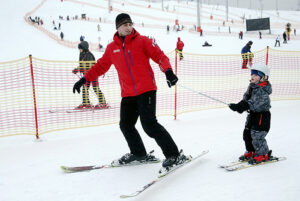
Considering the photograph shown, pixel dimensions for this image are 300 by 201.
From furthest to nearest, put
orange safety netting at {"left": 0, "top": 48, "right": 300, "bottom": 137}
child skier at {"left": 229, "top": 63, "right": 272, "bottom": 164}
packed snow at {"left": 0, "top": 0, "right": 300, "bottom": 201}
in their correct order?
orange safety netting at {"left": 0, "top": 48, "right": 300, "bottom": 137}
child skier at {"left": 229, "top": 63, "right": 272, "bottom": 164}
packed snow at {"left": 0, "top": 0, "right": 300, "bottom": 201}

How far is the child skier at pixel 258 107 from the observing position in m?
3.28

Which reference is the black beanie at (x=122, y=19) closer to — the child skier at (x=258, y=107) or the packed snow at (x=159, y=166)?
the child skier at (x=258, y=107)

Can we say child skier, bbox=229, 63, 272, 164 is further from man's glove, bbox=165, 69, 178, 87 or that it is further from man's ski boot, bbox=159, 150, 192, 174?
man's ski boot, bbox=159, 150, 192, 174

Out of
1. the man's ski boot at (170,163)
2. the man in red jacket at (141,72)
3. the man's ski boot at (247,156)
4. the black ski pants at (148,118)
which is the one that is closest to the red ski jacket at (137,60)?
the man in red jacket at (141,72)

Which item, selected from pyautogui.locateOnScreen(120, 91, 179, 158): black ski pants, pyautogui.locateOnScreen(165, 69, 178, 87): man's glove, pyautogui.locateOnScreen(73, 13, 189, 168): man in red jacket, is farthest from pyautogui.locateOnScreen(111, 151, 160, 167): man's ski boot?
pyautogui.locateOnScreen(165, 69, 178, 87): man's glove

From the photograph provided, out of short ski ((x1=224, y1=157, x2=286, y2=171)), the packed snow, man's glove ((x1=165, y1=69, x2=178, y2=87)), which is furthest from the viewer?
short ski ((x1=224, y1=157, x2=286, y2=171))

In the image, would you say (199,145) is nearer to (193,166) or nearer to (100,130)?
(193,166)

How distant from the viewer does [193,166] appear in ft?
11.8

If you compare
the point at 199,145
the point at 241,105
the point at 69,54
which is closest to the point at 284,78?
the point at 199,145

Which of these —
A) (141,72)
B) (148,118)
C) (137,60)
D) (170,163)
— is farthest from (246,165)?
(137,60)

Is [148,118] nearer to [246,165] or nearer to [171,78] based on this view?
[171,78]

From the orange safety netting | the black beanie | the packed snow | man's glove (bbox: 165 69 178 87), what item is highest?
the black beanie

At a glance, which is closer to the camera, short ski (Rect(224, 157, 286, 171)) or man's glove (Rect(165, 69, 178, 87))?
man's glove (Rect(165, 69, 178, 87))

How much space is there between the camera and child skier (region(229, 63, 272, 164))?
10.8 feet
